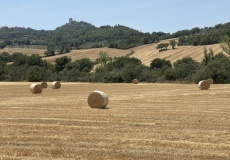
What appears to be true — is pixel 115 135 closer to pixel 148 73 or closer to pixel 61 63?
pixel 148 73

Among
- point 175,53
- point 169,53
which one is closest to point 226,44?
point 175,53

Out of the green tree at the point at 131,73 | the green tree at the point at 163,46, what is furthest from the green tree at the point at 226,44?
the green tree at the point at 163,46

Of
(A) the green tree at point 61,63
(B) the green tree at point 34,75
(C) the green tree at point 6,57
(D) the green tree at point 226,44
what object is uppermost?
(D) the green tree at point 226,44

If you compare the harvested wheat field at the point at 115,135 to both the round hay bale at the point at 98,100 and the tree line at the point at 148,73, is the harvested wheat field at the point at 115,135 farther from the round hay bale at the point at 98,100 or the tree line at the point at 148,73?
the tree line at the point at 148,73

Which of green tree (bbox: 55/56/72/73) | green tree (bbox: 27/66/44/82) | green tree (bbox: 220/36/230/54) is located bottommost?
green tree (bbox: 27/66/44/82)

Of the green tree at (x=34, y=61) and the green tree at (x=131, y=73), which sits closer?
the green tree at (x=131, y=73)

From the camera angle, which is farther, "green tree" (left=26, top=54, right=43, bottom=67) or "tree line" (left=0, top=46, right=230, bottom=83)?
"green tree" (left=26, top=54, right=43, bottom=67)

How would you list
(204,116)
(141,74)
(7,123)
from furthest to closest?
(141,74)
(204,116)
(7,123)

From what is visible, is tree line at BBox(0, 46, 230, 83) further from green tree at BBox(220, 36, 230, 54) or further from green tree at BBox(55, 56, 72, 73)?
green tree at BBox(55, 56, 72, 73)

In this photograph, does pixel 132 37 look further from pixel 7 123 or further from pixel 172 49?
pixel 7 123

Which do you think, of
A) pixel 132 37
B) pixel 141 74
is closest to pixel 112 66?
pixel 141 74

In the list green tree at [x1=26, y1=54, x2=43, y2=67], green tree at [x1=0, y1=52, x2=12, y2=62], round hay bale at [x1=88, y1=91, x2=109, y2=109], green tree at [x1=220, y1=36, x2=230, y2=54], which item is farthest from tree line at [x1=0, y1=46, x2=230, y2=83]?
green tree at [x1=0, y1=52, x2=12, y2=62]

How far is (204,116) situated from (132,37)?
519 ft

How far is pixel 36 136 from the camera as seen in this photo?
1152 cm
